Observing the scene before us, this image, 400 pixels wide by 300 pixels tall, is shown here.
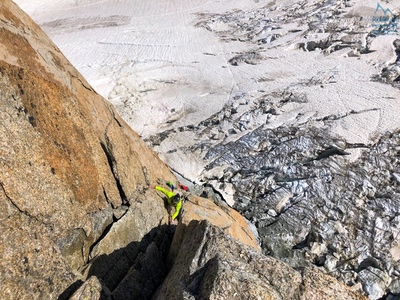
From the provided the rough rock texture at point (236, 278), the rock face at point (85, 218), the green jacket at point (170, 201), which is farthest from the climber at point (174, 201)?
the rough rock texture at point (236, 278)

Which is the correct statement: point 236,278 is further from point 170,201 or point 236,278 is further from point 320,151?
point 320,151

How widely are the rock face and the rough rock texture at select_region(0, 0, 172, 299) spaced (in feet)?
0.05

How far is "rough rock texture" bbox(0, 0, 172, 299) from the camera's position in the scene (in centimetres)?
388

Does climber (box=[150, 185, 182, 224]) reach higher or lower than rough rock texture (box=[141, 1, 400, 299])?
higher

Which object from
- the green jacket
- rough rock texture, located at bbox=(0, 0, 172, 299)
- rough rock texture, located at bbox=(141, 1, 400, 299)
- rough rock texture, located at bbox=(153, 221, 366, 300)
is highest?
rough rock texture, located at bbox=(0, 0, 172, 299)

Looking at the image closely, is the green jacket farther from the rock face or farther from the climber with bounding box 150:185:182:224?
the rock face

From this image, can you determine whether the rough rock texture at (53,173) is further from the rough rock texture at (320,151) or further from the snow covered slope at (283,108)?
the snow covered slope at (283,108)

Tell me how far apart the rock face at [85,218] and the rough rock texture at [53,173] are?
0.05ft

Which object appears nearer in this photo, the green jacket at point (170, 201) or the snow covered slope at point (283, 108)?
the green jacket at point (170, 201)

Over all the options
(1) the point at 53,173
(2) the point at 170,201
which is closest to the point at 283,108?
(2) the point at 170,201

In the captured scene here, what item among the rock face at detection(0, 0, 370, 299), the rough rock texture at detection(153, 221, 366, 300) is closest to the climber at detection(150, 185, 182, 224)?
the rock face at detection(0, 0, 370, 299)

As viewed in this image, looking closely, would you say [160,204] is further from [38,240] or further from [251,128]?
[251,128]

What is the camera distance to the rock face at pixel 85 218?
12.1 ft

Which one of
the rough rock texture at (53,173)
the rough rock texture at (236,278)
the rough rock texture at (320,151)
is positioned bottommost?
the rough rock texture at (320,151)
